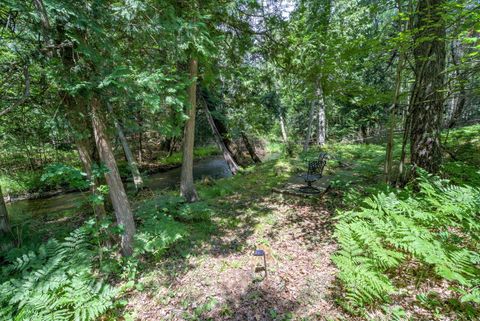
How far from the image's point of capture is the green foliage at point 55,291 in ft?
7.50

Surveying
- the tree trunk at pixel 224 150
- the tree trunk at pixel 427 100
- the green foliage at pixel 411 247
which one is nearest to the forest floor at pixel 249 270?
the green foliage at pixel 411 247

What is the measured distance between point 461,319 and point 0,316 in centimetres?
468

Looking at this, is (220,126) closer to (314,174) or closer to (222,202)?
(222,202)

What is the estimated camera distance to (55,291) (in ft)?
8.29

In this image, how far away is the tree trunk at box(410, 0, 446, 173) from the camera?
3715 mm

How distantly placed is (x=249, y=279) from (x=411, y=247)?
2.00 m

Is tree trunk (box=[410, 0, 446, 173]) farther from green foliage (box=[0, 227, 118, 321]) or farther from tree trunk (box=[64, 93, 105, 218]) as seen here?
green foliage (box=[0, 227, 118, 321])

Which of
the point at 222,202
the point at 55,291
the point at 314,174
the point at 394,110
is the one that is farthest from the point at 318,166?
the point at 55,291

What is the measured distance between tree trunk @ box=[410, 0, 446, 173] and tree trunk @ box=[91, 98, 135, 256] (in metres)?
5.23

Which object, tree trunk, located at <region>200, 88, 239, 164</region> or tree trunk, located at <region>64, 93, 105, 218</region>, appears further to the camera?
tree trunk, located at <region>200, 88, 239, 164</region>

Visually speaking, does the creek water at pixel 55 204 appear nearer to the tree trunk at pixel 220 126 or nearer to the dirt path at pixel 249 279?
the tree trunk at pixel 220 126

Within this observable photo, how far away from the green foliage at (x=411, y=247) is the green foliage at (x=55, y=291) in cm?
290

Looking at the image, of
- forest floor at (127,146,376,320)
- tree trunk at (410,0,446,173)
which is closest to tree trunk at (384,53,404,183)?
tree trunk at (410,0,446,173)

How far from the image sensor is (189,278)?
3.15 m
